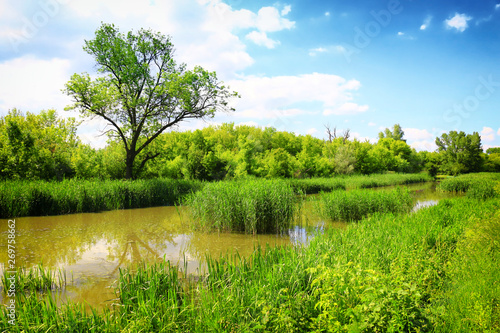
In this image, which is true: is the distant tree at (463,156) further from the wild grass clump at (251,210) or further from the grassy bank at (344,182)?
the wild grass clump at (251,210)

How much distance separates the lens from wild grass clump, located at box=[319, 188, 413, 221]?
11680 mm

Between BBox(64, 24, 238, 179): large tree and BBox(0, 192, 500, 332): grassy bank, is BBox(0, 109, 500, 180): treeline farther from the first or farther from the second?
BBox(0, 192, 500, 332): grassy bank

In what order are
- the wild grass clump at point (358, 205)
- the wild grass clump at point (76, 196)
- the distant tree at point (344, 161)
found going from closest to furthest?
the wild grass clump at point (358, 205), the wild grass clump at point (76, 196), the distant tree at point (344, 161)

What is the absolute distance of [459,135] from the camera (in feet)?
152

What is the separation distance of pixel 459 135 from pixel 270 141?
3185 cm

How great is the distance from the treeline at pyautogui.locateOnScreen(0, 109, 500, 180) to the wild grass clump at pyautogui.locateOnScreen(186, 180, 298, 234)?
14.7m

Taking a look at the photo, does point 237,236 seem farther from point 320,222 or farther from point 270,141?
→ point 270,141

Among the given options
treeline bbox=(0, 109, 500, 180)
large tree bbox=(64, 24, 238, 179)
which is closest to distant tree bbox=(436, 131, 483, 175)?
treeline bbox=(0, 109, 500, 180)

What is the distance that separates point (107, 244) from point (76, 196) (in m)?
7.07

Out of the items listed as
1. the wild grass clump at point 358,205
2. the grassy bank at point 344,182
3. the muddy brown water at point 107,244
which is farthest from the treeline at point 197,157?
the wild grass clump at point 358,205

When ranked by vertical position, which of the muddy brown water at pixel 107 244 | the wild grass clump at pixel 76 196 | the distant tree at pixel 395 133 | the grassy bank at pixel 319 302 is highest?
the distant tree at pixel 395 133

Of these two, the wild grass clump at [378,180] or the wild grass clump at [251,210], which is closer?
the wild grass clump at [251,210]

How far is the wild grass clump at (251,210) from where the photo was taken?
9.80 metres

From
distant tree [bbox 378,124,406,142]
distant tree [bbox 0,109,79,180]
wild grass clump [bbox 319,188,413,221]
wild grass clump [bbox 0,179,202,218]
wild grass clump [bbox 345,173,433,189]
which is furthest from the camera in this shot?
distant tree [bbox 378,124,406,142]
